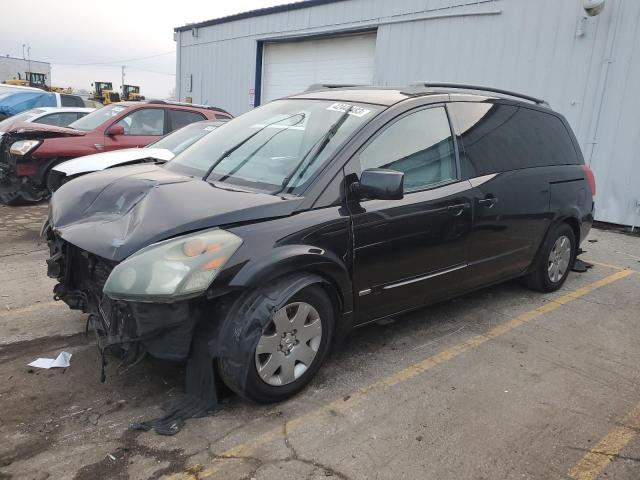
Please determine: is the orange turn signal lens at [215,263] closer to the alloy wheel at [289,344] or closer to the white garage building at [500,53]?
the alloy wheel at [289,344]

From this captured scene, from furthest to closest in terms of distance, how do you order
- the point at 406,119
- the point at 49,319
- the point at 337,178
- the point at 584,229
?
1. the point at 584,229
2. the point at 49,319
3. the point at 406,119
4. the point at 337,178

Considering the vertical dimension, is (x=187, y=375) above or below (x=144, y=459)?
above

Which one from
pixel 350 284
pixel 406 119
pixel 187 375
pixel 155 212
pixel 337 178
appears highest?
pixel 406 119

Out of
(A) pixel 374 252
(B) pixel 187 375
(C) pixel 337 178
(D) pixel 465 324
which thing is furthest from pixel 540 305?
(B) pixel 187 375

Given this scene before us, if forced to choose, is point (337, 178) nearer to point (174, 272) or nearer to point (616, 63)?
point (174, 272)

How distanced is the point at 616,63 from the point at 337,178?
7.59 metres

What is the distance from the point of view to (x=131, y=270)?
252 centimetres

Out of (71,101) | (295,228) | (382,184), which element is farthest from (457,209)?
(71,101)

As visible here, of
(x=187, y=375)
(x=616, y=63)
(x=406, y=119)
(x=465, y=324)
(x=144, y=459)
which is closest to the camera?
(x=144, y=459)

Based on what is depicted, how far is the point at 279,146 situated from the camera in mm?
3434

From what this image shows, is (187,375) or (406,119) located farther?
(406,119)

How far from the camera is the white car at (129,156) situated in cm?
561

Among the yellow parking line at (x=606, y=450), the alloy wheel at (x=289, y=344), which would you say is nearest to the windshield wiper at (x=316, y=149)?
the alloy wheel at (x=289, y=344)

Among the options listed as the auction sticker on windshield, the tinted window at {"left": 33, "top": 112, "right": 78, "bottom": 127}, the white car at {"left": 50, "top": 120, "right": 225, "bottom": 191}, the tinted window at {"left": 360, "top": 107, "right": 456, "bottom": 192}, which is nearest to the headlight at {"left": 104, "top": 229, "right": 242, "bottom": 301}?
the tinted window at {"left": 360, "top": 107, "right": 456, "bottom": 192}
